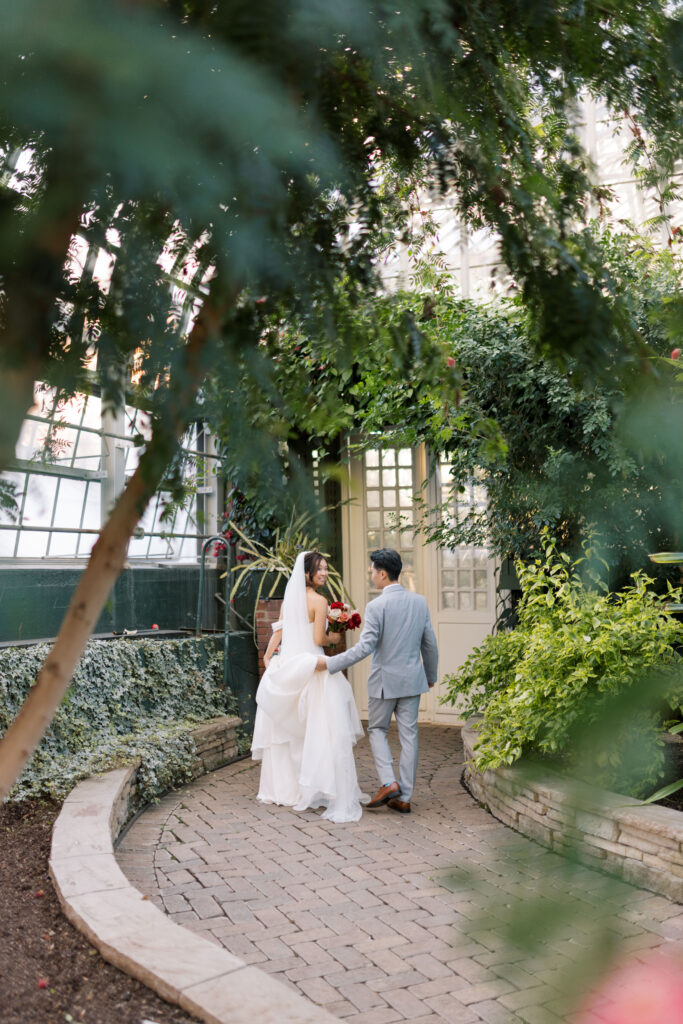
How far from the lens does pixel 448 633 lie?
10.5 m

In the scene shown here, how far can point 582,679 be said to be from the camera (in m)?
2.46

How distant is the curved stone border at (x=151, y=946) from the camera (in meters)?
2.85

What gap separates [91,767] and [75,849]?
1.50 meters

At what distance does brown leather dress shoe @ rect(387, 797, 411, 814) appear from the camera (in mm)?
6371

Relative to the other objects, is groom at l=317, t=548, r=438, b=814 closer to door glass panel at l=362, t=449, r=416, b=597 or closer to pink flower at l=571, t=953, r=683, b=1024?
door glass panel at l=362, t=449, r=416, b=597

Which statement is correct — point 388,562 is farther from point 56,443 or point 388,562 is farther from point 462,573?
point 56,443

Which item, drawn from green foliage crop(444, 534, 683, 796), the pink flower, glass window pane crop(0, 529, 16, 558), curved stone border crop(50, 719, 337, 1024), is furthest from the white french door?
the pink flower

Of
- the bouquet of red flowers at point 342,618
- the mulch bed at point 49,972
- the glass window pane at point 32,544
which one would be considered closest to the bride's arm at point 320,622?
the bouquet of red flowers at point 342,618

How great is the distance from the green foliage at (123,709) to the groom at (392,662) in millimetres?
1451

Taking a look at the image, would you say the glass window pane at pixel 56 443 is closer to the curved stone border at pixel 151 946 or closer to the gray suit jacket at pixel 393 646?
the curved stone border at pixel 151 946

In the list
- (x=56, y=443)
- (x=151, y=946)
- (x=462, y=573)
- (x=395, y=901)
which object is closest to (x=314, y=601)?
(x=395, y=901)

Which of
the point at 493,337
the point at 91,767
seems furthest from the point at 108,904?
the point at 493,337

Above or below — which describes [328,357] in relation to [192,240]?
above

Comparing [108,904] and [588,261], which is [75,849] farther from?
[588,261]
